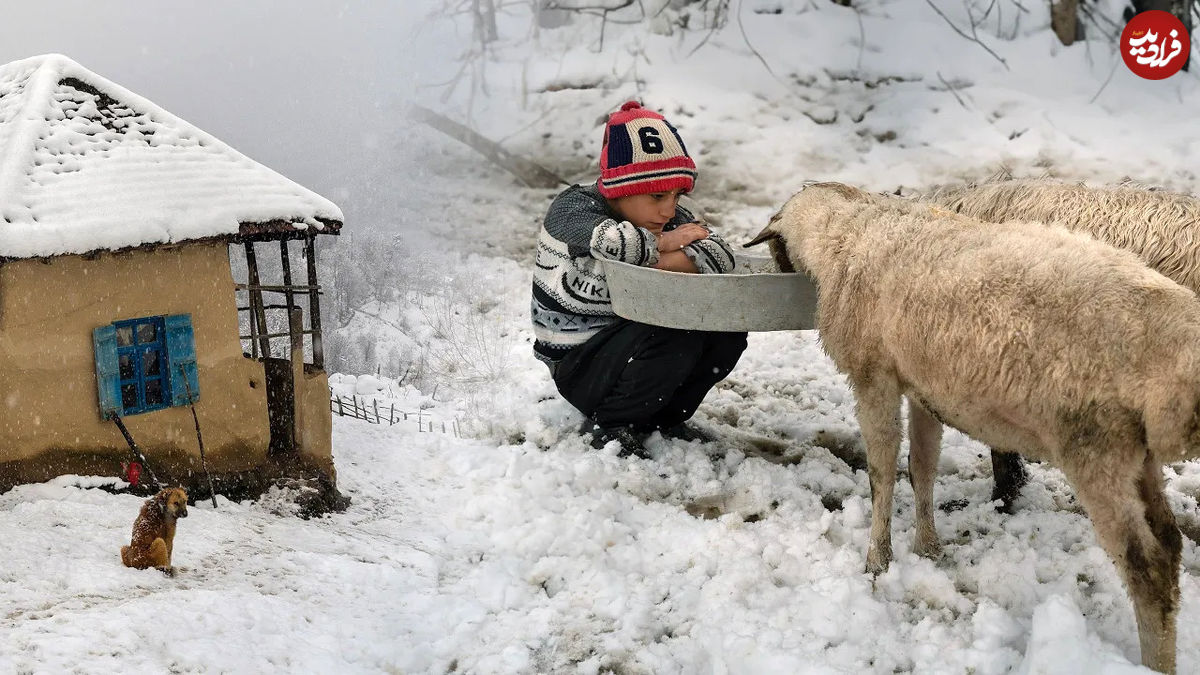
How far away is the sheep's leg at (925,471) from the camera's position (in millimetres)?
4168

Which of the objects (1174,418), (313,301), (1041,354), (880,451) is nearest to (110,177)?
(313,301)

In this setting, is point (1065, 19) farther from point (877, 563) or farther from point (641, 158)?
point (877, 563)

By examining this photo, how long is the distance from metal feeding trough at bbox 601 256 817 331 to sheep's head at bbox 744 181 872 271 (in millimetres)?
145

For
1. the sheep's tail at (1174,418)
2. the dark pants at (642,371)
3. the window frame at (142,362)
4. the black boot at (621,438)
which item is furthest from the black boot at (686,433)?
the sheep's tail at (1174,418)

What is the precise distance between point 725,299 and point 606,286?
105 centimetres

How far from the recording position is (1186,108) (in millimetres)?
10289

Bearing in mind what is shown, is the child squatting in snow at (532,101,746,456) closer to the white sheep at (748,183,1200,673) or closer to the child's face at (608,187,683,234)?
the child's face at (608,187,683,234)

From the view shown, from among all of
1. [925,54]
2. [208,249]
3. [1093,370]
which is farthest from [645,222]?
[925,54]

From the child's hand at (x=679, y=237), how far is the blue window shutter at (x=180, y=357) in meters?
2.42

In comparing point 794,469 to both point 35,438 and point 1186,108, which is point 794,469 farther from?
point 1186,108

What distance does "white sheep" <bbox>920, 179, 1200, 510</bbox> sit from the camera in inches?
146

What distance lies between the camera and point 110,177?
14.8ft

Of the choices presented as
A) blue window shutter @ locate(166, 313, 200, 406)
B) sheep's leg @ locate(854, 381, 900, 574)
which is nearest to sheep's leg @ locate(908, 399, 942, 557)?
sheep's leg @ locate(854, 381, 900, 574)

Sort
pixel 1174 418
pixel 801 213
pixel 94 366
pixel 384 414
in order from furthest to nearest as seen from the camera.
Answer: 1. pixel 384 414
2. pixel 94 366
3. pixel 801 213
4. pixel 1174 418
